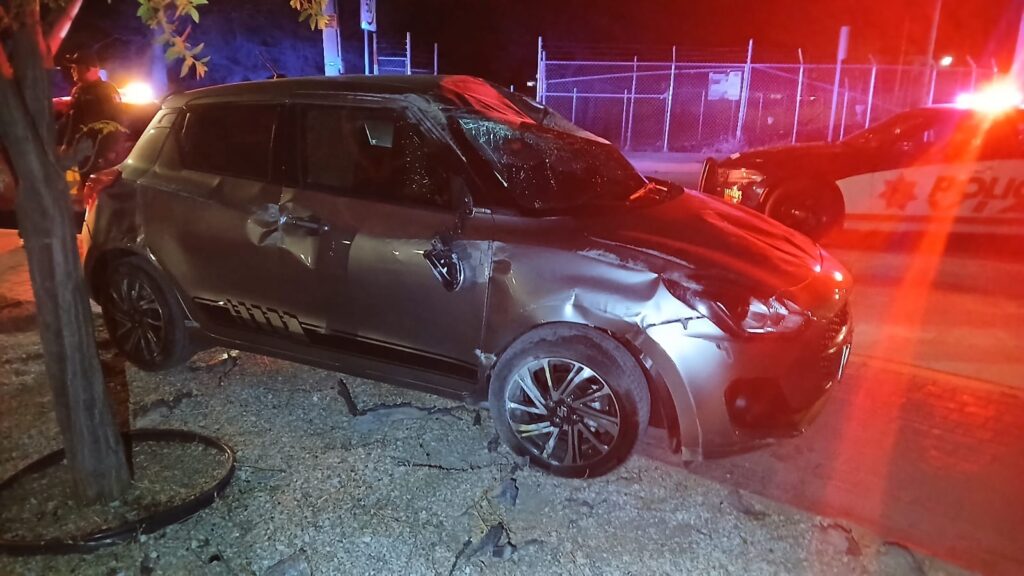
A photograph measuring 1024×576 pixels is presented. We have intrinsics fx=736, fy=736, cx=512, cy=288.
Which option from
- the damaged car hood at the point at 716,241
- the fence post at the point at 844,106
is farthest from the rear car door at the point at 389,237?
the fence post at the point at 844,106

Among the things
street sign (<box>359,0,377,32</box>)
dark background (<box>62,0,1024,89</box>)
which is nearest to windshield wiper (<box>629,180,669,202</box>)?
street sign (<box>359,0,377,32</box>)

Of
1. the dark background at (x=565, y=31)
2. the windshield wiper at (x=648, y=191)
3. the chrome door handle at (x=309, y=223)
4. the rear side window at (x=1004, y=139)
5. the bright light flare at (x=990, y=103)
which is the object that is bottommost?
the chrome door handle at (x=309, y=223)

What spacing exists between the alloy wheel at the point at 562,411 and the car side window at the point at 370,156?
0.94 m

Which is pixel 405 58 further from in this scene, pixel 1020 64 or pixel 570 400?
pixel 570 400

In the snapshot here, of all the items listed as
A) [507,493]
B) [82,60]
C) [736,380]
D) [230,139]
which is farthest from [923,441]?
[82,60]

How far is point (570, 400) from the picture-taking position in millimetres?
3369

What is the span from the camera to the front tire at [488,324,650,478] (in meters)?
3.24

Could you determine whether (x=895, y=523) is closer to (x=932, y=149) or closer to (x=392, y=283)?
(x=392, y=283)

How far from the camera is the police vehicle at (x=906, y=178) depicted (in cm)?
780

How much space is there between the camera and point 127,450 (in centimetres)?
352

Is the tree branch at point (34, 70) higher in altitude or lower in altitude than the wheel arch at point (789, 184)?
higher

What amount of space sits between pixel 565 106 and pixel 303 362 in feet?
55.6

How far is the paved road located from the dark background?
2190 centimetres

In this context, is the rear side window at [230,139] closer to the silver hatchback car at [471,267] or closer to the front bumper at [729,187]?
the silver hatchback car at [471,267]
